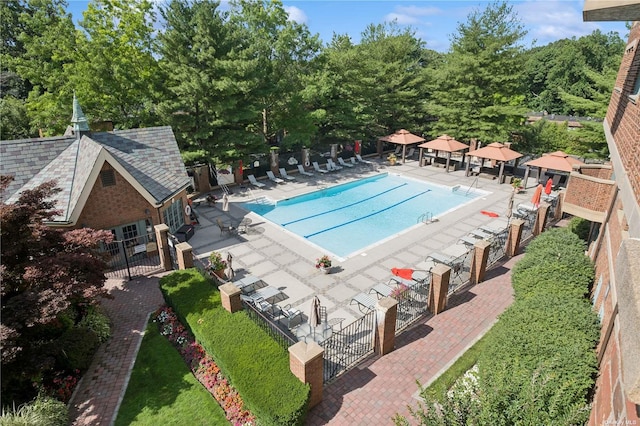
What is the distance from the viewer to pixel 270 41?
1342 inches

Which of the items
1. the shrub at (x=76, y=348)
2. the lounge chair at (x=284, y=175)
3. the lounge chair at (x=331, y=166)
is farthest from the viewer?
the lounge chair at (x=331, y=166)

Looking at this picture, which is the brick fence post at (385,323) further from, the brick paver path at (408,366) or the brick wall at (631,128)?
the brick wall at (631,128)

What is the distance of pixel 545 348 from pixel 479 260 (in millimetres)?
7368

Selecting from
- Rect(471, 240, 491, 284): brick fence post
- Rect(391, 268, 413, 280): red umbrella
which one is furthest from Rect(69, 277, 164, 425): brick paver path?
Rect(471, 240, 491, 284): brick fence post

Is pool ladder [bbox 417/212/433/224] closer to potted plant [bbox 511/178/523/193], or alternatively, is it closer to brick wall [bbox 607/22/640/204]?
potted plant [bbox 511/178/523/193]

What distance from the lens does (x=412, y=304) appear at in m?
13.1

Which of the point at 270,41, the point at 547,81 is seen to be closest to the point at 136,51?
the point at 270,41

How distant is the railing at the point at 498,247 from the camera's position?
1686cm

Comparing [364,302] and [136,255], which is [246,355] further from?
[136,255]

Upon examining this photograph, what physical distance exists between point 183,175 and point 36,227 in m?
10.2

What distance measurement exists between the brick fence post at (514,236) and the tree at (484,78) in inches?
737

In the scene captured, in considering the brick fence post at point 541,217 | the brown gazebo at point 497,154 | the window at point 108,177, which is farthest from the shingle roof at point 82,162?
the brown gazebo at point 497,154

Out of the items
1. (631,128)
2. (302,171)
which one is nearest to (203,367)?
(631,128)

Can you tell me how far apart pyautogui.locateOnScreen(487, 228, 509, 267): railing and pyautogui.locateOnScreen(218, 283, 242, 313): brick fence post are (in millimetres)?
11821
